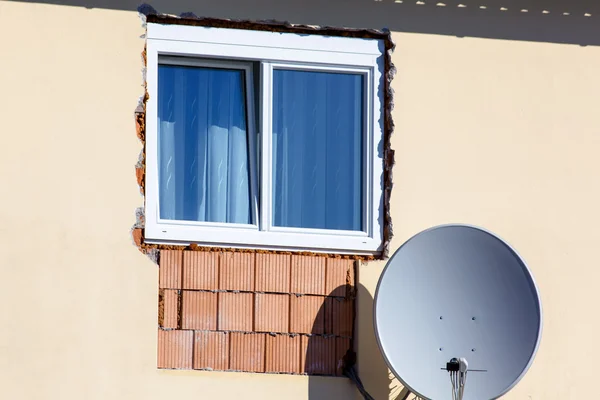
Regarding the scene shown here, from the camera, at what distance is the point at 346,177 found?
7641mm

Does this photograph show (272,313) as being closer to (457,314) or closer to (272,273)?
(272,273)

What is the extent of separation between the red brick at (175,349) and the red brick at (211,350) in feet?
0.13

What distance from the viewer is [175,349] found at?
7215mm

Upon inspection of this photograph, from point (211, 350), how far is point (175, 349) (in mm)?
201

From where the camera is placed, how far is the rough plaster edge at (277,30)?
731 cm

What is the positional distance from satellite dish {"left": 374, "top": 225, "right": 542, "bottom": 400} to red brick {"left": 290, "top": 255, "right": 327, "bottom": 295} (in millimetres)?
507

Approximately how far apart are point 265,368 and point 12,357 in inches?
54.7

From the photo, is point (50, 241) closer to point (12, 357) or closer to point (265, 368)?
point (12, 357)

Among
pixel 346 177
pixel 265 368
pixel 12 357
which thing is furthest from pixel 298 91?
pixel 12 357

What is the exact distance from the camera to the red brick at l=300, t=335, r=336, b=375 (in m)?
7.29

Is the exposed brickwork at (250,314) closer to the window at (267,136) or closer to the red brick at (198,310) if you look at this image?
the red brick at (198,310)

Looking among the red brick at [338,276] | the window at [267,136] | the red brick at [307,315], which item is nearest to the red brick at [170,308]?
the window at [267,136]

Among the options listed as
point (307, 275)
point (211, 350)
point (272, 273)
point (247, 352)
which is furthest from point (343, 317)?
point (211, 350)

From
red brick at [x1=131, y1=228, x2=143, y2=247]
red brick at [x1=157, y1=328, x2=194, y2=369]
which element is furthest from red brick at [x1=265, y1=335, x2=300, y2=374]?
red brick at [x1=131, y1=228, x2=143, y2=247]
